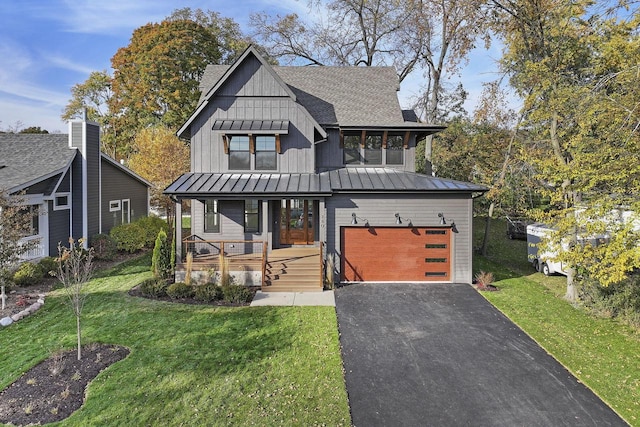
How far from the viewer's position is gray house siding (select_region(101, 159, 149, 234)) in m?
19.0

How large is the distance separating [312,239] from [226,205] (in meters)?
4.06

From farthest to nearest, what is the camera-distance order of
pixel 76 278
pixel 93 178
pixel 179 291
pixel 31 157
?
pixel 93 178, pixel 31 157, pixel 179 291, pixel 76 278

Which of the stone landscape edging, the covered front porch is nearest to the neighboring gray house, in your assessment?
the stone landscape edging

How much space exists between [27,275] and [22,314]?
3.57m

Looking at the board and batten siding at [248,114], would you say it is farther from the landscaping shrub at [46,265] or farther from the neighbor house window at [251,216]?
the landscaping shrub at [46,265]

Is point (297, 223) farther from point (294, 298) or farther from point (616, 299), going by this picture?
point (616, 299)

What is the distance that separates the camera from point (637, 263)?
307 inches

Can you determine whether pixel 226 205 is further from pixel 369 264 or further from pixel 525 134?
pixel 525 134

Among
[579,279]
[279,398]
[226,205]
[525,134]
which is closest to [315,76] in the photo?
[226,205]

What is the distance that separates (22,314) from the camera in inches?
398

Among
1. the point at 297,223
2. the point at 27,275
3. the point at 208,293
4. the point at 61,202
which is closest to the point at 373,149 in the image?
the point at 297,223

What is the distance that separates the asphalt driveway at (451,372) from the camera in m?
6.00

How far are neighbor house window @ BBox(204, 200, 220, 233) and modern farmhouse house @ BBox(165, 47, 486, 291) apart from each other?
43 mm


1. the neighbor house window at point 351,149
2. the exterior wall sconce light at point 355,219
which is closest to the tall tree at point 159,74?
the neighbor house window at point 351,149
